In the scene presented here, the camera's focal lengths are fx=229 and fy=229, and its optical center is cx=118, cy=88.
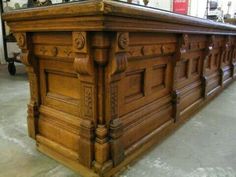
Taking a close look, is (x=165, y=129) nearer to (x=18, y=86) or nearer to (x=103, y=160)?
(x=103, y=160)

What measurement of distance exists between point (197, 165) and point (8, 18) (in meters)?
1.37

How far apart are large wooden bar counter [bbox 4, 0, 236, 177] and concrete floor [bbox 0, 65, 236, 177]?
3.3 inches

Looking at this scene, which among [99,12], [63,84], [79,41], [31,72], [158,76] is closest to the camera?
[99,12]

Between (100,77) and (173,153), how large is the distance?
0.72m

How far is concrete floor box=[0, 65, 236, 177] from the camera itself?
1.23 m

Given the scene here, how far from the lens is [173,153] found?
4.69ft

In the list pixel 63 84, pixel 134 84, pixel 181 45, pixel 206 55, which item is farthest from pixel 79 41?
pixel 206 55

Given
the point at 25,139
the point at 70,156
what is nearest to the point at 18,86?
the point at 25,139

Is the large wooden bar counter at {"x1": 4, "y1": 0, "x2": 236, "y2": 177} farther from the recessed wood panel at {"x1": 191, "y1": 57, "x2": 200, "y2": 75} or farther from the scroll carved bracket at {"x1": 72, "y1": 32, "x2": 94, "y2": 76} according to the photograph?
the recessed wood panel at {"x1": 191, "y1": 57, "x2": 200, "y2": 75}

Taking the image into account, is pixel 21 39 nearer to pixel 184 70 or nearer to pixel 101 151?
pixel 101 151

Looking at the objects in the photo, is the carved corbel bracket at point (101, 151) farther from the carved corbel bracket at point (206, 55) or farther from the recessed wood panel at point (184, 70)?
the carved corbel bracket at point (206, 55)

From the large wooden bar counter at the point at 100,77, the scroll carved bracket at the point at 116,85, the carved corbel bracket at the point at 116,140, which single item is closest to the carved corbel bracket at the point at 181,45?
the large wooden bar counter at the point at 100,77

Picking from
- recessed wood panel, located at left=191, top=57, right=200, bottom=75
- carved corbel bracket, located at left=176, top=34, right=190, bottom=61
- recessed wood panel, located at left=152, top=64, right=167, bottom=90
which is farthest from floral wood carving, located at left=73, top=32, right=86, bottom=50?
recessed wood panel, located at left=191, top=57, right=200, bottom=75

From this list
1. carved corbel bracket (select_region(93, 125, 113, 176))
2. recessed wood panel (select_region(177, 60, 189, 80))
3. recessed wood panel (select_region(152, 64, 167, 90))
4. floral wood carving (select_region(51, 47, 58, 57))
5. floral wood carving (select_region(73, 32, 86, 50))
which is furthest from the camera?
recessed wood panel (select_region(177, 60, 189, 80))
